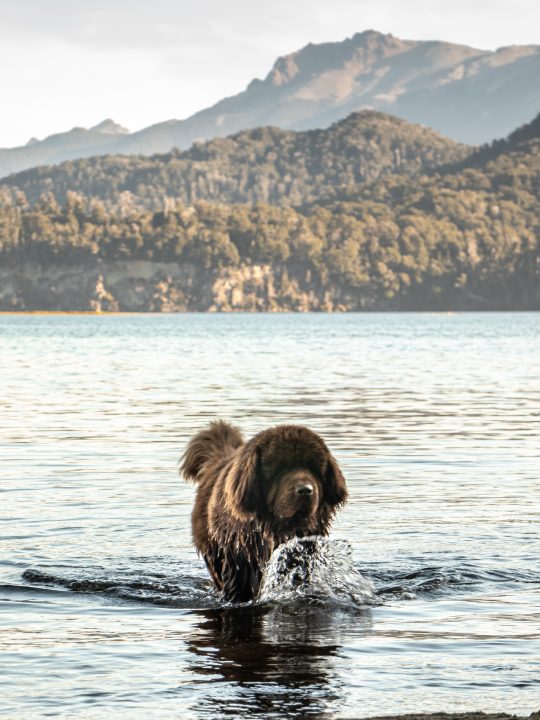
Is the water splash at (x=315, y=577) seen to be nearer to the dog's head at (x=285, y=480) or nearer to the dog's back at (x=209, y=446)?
the dog's head at (x=285, y=480)

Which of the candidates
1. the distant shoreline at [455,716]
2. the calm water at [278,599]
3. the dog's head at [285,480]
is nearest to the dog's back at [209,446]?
the calm water at [278,599]

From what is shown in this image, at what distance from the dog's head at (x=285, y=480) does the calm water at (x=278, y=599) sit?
3.16ft

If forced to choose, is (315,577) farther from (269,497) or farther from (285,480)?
(285,480)

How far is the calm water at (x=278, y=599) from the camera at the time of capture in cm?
859

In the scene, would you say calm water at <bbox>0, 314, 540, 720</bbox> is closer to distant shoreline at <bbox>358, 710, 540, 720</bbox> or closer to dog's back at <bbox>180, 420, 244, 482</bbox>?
distant shoreline at <bbox>358, 710, 540, 720</bbox>

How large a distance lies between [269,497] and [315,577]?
4.97 feet

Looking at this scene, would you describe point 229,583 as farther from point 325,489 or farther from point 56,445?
point 56,445

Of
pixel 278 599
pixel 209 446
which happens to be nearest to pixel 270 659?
pixel 278 599

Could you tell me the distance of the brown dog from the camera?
1009 centimetres

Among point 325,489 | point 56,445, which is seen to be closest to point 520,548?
point 325,489

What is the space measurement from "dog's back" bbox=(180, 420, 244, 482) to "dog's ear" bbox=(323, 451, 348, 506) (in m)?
1.67

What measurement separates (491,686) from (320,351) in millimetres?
68552

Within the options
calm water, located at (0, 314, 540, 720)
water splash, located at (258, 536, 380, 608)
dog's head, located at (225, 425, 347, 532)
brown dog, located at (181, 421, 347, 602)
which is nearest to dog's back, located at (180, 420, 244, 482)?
brown dog, located at (181, 421, 347, 602)

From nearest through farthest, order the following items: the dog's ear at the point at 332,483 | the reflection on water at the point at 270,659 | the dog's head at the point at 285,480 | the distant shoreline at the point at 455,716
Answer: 1. the distant shoreline at the point at 455,716
2. the reflection on water at the point at 270,659
3. the dog's head at the point at 285,480
4. the dog's ear at the point at 332,483
